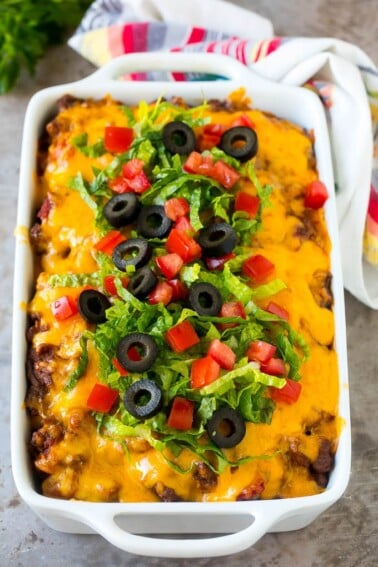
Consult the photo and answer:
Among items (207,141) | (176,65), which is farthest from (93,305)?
(176,65)

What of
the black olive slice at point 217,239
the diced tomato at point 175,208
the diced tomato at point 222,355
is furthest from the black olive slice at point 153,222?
the diced tomato at point 222,355

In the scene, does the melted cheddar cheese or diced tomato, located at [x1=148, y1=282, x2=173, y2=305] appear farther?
diced tomato, located at [x1=148, y1=282, x2=173, y2=305]

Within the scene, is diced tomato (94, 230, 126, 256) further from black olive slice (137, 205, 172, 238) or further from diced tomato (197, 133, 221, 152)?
diced tomato (197, 133, 221, 152)

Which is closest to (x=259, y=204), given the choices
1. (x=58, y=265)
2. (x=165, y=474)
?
(x=58, y=265)

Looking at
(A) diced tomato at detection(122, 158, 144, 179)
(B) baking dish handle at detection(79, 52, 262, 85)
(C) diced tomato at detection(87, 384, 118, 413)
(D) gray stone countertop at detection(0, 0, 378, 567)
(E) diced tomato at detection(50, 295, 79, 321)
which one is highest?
(B) baking dish handle at detection(79, 52, 262, 85)

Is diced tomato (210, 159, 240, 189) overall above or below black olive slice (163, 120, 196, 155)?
below

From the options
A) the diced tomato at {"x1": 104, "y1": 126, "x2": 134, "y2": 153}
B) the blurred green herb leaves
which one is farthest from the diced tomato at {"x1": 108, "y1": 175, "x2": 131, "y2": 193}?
the blurred green herb leaves

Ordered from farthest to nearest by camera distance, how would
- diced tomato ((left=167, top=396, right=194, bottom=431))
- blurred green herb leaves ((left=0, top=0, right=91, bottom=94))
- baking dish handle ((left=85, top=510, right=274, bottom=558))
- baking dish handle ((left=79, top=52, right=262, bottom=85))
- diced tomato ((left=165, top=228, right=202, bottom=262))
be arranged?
blurred green herb leaves ((left=0, top=0, right=91, bottom=94)), baking dish handle ((left=79, top=52, right=262, bottom=85)), diced tomato ((left=165, top=228, right=202, bottom=262)), diced tomato ((left=167, top=396, right=194, bottom=431)), baking dish handle ((left=85, top=510, right=274, bottom=558))

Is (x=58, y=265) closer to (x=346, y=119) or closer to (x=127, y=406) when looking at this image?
(x=127, y=406)
